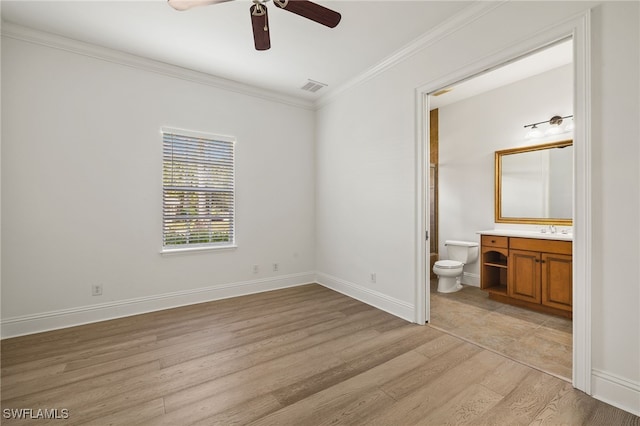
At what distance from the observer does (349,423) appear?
1.64 metres

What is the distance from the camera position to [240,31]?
2.83m

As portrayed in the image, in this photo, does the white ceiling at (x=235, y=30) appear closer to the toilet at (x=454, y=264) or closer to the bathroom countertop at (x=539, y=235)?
the bathroom countertop at (x=539, y=235)

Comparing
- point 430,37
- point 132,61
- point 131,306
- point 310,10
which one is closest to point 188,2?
point 310,10

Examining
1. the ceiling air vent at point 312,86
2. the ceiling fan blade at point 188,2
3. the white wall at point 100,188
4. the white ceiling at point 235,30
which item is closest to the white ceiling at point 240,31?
the white ceiling at point 235,30

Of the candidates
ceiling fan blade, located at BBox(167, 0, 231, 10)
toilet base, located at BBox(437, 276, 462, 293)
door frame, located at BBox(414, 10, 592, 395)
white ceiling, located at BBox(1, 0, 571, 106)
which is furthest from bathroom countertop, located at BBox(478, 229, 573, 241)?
ceiling fan blade, located at BBox(167, 0, 231, 10)

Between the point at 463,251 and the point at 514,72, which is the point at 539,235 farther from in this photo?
the point at 514,72

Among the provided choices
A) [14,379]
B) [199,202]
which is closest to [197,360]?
[14,379]

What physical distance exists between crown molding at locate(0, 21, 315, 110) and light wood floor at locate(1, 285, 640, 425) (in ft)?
9.50

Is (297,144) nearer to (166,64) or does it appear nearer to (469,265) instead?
(166,64)

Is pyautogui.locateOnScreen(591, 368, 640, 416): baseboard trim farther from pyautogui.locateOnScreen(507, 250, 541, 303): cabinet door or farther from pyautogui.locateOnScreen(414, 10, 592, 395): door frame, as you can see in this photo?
pyautogui.locateOnScreen(507, 250, 541, 303): cabinet door

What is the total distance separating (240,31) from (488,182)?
388cm

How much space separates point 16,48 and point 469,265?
19.9 ft

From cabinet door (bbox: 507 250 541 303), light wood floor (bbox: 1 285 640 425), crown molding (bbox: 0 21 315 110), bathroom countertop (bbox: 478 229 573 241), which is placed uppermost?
crown molding (bbox: 0 21 315 110)

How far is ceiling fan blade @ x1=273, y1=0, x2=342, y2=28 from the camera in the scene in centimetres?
191
